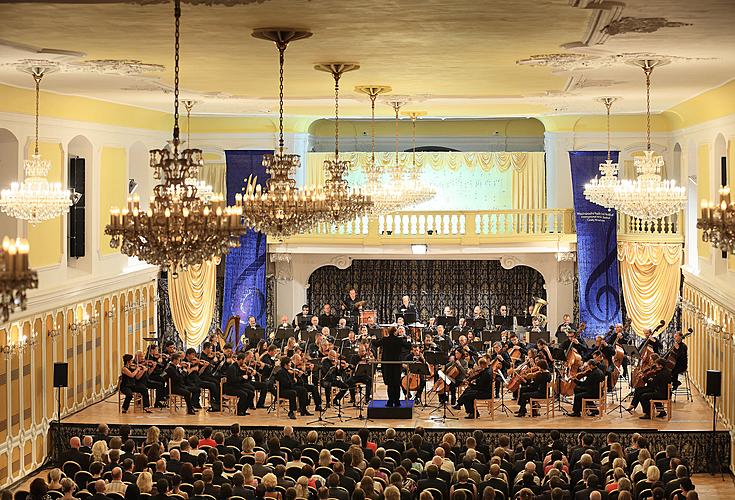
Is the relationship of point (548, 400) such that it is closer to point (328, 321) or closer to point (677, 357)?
point (677, 357)

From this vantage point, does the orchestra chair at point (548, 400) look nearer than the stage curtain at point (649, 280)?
Yes

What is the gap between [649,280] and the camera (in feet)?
84.7

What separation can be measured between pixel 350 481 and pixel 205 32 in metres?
5.53

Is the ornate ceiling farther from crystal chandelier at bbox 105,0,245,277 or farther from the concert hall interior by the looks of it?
crystal chandelier at bbox 105,0,245,277

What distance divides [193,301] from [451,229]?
648 centimetres

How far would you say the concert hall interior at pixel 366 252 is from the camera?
37.4 ft

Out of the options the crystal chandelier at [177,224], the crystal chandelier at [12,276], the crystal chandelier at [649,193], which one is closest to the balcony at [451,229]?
the crystal chandelier at [649,193]

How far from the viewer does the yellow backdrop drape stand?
2634 cm

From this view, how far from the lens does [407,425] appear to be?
19.8 m

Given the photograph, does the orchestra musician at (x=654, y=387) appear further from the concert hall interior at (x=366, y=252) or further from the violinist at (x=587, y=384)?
the violinist at (x=587, y=384)

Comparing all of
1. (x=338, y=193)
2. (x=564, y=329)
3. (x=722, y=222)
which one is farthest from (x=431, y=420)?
(x=722, y=222)

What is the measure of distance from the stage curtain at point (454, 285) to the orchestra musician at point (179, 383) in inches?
327

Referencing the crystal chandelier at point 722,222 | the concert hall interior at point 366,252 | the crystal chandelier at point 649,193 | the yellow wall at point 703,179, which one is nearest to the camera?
the crystal chandelier at point 722,222

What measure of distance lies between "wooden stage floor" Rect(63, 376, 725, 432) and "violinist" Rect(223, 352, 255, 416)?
0.24 meters
